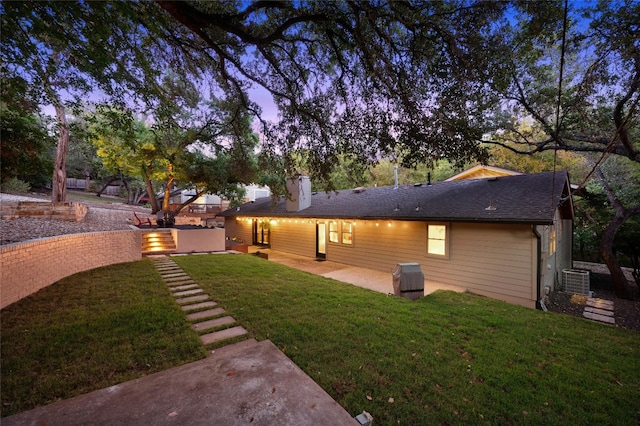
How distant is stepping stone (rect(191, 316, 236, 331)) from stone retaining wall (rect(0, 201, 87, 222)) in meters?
11.2

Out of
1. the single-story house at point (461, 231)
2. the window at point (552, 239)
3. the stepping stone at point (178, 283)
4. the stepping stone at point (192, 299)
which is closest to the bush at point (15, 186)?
the single-story house at point (461, 231)

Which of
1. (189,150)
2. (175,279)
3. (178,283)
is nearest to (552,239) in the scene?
(178,283)

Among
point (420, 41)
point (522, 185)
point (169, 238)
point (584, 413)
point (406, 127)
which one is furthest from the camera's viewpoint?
point (169, 238)

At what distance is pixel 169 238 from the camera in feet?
39.6

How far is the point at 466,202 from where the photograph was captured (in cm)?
821

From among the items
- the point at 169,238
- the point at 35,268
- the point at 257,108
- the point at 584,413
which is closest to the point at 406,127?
the point at 257,108

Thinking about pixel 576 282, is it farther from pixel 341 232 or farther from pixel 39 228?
pixel 39 228

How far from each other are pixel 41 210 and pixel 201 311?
11456 mm

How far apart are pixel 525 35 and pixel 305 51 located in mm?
4310

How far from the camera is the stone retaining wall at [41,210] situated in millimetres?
10188

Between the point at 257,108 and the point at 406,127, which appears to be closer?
the point at 406,127

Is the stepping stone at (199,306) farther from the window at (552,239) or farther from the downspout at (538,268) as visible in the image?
the window at (552,239)

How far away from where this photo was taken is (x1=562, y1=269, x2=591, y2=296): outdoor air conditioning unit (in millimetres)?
8914

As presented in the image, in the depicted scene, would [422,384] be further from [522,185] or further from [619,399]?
[522,185]
